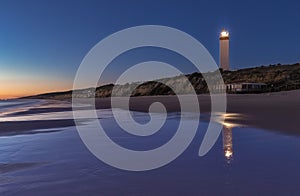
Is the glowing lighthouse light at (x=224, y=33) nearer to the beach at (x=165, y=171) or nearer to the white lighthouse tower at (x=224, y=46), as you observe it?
the white lighthouse tower at (x=224, y=46)

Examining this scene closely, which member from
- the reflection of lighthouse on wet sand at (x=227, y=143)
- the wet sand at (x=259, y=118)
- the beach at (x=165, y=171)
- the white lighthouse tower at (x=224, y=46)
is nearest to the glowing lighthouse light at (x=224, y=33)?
the white lighthouse tower at (x=224, y=46)

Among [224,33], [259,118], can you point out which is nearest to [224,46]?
[224,33]

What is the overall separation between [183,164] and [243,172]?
0.92m

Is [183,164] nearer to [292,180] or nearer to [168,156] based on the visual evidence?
[168,156]

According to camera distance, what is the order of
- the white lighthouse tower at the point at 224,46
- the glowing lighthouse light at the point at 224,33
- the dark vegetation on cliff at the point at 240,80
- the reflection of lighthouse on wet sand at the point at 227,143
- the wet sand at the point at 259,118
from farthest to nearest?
1. the glowing lighthouse light at the point at 224,33
2. the white lighthouse tower at the point at 224,46
3. the dark vegetation on cliff at the point at 240,80
4. the wet sand at the point at 259,118
5. the reflection of lighthouse on wet sand at the point at 227,143

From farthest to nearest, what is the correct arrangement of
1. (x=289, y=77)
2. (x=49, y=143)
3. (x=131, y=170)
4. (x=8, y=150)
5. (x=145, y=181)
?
(x=289, y=77) < (x=49, y=143) < (x=8, y=150) < (x=131, y=170) < (x=145, y=181)

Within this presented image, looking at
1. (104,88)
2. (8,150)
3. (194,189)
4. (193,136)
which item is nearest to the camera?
(194,189)

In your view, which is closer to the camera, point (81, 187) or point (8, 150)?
point (81, 187)

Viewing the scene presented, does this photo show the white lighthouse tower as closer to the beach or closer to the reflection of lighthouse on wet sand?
the reflection of lighthouse on wet sand

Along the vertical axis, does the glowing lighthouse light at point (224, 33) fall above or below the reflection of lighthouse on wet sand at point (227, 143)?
above

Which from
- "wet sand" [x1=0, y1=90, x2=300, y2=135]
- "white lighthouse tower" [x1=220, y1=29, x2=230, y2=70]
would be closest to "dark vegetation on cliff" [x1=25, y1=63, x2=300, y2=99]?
"white lighthouse tower" [x1=220, y1=29, x2=230, y2=70]

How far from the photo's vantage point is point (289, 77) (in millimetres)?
54000

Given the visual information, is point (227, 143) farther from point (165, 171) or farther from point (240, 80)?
point (240, 80)

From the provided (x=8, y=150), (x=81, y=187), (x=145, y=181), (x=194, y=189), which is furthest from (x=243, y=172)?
(x=8, y=150)
